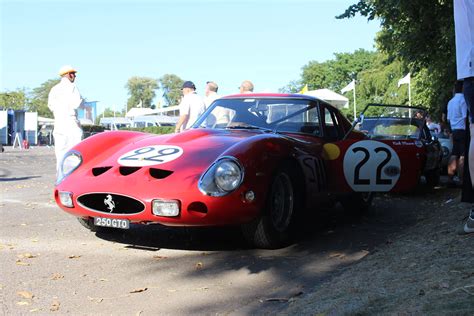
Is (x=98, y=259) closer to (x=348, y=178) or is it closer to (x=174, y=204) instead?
(x=174, y=204)

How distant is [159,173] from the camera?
427 centimetres

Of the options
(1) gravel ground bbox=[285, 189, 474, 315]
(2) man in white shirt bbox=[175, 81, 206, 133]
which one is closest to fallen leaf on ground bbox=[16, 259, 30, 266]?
(1) gravel ground bbox=[285, 189, 474, 315]

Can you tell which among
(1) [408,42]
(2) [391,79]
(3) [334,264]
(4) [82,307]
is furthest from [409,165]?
(2) [391,79]

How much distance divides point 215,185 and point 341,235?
176 centimetres

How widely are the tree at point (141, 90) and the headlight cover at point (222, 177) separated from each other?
112732 mm

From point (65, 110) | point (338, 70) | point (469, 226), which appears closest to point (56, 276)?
point (469, 226)

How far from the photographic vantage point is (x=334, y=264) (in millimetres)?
4090

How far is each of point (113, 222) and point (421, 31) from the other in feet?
30.8

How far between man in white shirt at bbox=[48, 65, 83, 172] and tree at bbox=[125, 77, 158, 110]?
10887cm

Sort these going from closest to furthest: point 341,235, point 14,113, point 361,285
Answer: point 361,285 < point 341,235 < point 14,113

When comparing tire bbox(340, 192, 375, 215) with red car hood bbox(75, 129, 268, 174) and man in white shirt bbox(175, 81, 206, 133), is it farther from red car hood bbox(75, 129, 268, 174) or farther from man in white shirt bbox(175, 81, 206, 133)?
man in white shirt bbox(175, 81, 206, 133)

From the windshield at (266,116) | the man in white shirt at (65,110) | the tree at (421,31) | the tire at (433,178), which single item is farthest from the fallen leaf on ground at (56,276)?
the tree at (421,31)

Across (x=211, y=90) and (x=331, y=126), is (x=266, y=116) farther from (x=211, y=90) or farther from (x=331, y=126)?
(x=211, y=90)

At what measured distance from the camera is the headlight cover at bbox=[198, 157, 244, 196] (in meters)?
4.05
